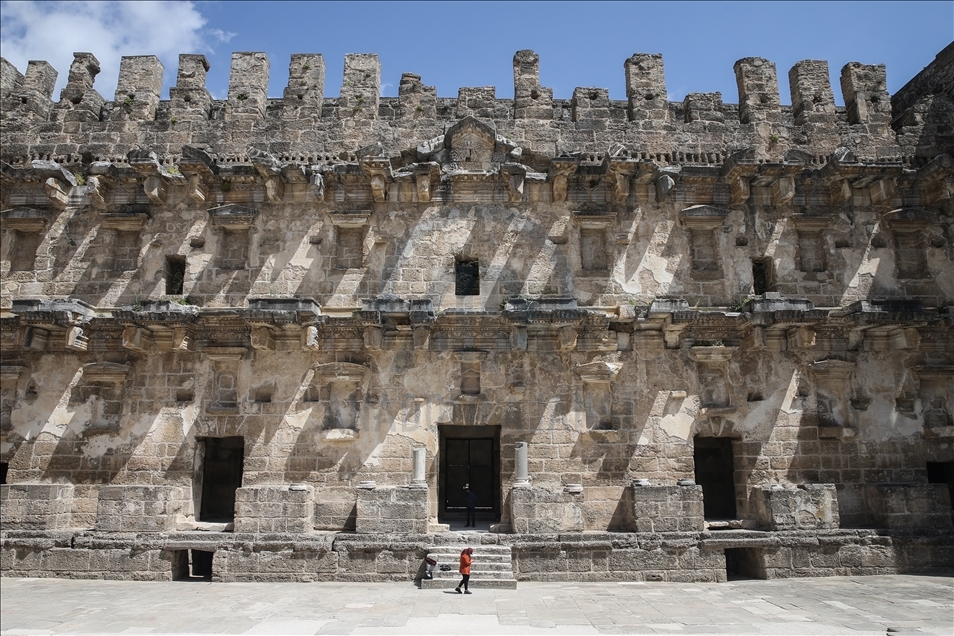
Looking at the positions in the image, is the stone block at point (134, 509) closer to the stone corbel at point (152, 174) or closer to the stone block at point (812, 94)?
the stone corbel at point (152, 174)

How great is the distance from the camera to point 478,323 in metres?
12.5

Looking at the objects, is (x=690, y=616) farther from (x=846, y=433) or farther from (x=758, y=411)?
(x=846, y=433)

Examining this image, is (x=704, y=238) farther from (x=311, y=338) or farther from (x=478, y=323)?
(x=311, y=338)

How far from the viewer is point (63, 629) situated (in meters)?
7.82

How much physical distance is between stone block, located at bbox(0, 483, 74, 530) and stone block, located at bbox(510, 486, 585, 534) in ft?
28.2

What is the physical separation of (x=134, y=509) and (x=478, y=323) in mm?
7291

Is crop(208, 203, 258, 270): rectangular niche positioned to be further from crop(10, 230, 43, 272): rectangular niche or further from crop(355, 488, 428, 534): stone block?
crop(355, 488, 428, 534): stone block

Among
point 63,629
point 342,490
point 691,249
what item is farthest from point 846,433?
point 63,629

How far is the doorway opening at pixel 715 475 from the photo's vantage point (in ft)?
45.8

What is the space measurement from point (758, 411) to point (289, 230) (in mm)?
10454

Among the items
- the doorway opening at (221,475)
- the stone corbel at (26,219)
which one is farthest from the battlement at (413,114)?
the doorway opening at (221,475)

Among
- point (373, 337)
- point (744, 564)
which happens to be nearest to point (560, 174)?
point (373, 337)

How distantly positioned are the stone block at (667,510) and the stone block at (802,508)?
4.41 feet

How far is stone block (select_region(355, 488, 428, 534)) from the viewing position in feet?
37.0
